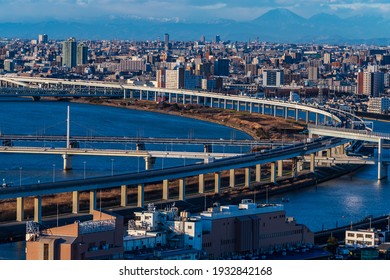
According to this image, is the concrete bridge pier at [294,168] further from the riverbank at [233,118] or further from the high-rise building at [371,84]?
the high-rise building at [371,84]

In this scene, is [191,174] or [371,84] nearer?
[191,174]

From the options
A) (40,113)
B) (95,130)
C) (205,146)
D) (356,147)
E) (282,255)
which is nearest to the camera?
(282,255)

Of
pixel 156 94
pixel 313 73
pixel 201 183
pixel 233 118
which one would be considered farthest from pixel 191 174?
pixel 313 73

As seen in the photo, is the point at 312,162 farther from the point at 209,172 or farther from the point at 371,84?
the point at 371,84

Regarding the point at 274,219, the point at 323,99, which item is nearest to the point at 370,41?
the point at 323,99

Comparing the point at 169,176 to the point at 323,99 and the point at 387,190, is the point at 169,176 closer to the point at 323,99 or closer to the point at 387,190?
the point at 387,190

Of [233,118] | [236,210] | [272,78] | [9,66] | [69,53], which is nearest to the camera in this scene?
[236,210]

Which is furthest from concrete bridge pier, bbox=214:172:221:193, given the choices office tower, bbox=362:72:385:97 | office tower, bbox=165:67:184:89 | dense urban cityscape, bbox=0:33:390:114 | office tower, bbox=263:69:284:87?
office tower, bbox=263:69:284:87
